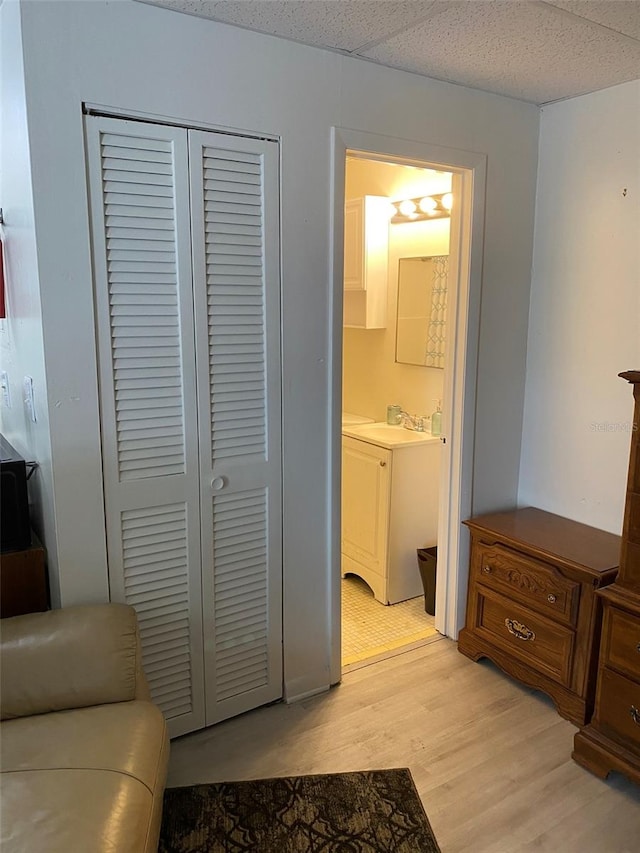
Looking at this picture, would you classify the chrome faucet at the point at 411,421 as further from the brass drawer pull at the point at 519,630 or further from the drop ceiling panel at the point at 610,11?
the drop ceiling panel at the point at 610,11

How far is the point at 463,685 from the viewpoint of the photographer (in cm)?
265

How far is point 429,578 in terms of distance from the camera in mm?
3246

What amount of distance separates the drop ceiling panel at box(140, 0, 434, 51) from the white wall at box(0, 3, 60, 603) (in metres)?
0.47

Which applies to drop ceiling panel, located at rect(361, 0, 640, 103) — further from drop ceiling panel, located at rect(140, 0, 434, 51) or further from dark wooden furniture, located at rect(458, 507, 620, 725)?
dark wooden furniture, located at rect(458, 507, 620, 725)

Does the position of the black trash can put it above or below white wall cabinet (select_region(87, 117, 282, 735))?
below

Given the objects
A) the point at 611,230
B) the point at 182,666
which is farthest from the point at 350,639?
the point at 611,230

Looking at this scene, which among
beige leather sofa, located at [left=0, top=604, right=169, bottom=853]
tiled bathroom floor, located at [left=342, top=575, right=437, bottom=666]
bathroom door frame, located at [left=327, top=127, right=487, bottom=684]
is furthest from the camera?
tiled bathroom floor, located at [left=342, top=575, right=437, bottom=666]

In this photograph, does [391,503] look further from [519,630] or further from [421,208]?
[421,208]

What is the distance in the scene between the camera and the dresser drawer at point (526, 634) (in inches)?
95.6

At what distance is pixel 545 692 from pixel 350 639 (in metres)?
0.91

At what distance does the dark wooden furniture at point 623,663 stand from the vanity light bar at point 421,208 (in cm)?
165

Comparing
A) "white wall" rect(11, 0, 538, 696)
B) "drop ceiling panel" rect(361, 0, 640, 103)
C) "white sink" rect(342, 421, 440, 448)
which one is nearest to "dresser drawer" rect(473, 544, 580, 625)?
"white wall" rect(11, 0, 538, 696)

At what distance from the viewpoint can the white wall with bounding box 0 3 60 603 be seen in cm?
182

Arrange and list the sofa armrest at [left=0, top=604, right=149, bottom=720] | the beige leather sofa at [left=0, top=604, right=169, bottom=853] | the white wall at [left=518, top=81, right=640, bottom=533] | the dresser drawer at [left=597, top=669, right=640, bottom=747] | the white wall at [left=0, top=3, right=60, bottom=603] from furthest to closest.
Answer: the white wall at [left=518, top=81, right=640, bottom=533]
the dresser drawer at [left=597, top=669, right=640, bottom=747]
the white wall at [left=0, top=3, right=60, bottom=603]
the sofa armrest at [left=0, top=604, right=149, bottom=720]
the beige leather sofa at [left=0, top=604, right=169, bottom=853]
